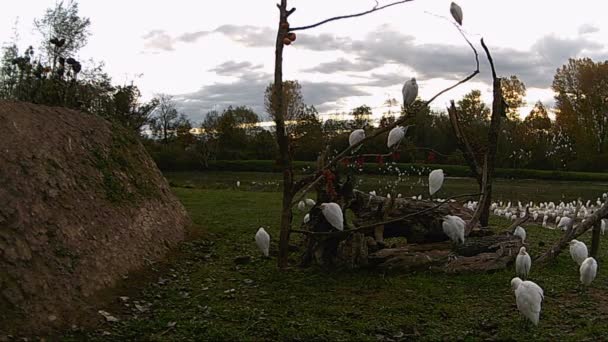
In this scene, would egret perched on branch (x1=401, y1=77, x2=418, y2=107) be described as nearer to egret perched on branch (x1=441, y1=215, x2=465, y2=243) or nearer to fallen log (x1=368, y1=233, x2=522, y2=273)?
egret perched on branch (x1=441, y1=215, x2=465, y2=243)

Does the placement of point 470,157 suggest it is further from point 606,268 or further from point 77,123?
point 77,123

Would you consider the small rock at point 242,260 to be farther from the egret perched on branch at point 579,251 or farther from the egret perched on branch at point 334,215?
the egret perched on branch at point 579,251

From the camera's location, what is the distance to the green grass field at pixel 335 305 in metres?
4.31

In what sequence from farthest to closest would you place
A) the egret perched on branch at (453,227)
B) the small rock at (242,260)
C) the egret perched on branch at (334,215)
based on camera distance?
the small rock at (242,260), the egret perched on branch at (453,227), the egret perched on branch at (334,215)

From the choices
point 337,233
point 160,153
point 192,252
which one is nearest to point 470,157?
point 337,233

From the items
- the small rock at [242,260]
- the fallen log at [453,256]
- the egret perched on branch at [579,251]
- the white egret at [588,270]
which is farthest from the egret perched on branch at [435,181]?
the small rock at [242,260]

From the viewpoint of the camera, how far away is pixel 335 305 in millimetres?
4965

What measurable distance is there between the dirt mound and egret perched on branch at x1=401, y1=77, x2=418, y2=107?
3.08 m

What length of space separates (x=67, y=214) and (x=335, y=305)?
255 centimetres

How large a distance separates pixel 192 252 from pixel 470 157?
399 cm

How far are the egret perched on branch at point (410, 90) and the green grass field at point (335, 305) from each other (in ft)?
5.79

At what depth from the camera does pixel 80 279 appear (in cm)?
475

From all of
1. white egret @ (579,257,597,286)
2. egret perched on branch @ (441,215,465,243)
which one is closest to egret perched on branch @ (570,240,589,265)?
white egret @ (579,257,597,286)

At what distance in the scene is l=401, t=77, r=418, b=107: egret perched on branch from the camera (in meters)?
5.52
